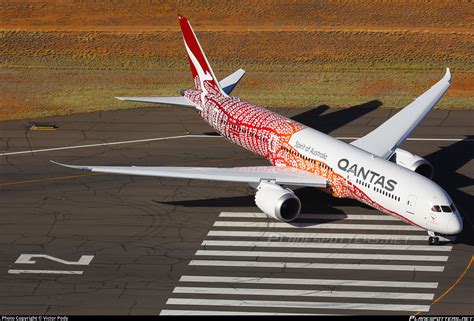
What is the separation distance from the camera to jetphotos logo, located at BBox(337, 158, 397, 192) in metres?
54.4

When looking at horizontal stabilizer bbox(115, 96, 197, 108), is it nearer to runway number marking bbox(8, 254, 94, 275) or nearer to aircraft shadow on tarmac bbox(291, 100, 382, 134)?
aircraft shadow on tarmac bbox(291, 100, 382, 134)

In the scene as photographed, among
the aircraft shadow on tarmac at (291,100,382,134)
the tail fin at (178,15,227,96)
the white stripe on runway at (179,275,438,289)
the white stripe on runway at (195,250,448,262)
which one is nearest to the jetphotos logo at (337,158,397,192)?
the white stripe on runway at (195,250,448,262)

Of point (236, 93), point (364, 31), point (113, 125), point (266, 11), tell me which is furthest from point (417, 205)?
point (266, 11)

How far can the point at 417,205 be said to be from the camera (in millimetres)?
52656

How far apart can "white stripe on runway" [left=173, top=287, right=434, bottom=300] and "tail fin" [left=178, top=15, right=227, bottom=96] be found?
83.5 feet

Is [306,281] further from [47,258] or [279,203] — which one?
[47,258]

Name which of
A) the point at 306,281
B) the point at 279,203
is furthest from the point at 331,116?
the point at 306,281

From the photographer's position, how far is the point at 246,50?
109438mm

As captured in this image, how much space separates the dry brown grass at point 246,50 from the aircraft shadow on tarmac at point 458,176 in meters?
12.8

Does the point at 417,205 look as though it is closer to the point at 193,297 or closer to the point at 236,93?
the point at 193,297

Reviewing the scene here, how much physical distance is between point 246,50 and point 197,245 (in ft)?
189

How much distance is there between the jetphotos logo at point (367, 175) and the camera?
54.4 m

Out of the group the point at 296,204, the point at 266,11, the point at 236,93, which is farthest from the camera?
the point at 266,11

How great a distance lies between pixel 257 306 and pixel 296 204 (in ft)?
35.1
